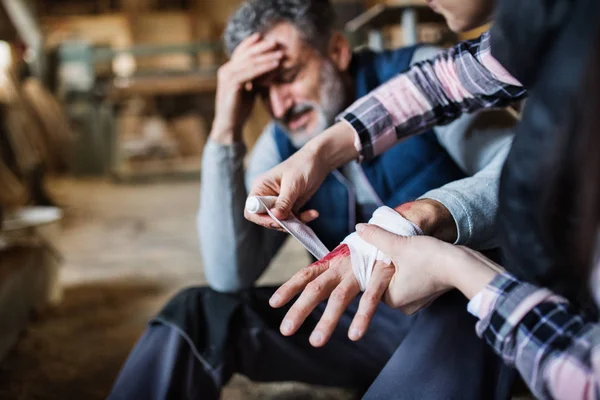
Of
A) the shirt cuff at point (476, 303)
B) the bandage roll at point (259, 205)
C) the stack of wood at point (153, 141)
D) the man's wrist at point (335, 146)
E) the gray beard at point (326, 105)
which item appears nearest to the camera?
the shirt cuff at point (476, 303)

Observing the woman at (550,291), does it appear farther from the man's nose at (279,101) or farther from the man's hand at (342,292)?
the man's nose at (279,101)

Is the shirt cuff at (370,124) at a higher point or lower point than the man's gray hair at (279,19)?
lower

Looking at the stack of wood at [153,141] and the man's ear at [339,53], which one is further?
the stack of wood at [153,141]

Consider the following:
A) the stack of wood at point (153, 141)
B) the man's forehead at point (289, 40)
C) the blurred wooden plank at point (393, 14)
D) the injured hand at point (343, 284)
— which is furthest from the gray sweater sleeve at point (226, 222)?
the stack of wood at point (153, 141)

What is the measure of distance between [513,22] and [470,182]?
352mm

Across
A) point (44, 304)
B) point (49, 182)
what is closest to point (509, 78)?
point (44, 304)

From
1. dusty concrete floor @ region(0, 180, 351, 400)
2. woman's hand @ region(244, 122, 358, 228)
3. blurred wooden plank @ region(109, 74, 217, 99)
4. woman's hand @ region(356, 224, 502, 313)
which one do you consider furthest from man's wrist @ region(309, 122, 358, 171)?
blurred wooden plank @ region(109, 74, 217, 99)

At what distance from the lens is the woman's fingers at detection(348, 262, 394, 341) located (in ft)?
1.93

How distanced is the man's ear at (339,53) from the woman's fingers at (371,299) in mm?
690

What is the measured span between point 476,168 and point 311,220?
386 millimetres

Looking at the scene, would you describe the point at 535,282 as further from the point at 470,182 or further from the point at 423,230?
the point at 470,182

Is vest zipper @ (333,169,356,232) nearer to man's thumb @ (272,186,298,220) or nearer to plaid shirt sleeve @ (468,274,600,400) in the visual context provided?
man's thumb @ (272,186,298,220)

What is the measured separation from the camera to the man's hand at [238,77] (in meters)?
1.11

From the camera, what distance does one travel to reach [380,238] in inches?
25.8
